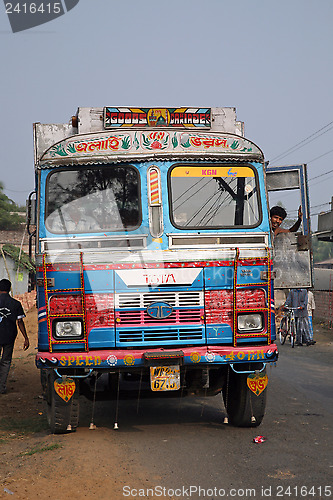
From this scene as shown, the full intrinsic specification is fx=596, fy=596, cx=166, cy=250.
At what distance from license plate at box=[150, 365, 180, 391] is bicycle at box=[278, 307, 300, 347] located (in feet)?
34.1

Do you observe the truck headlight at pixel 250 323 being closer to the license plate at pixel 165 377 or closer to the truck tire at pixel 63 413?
the license plate at pixel 165 377

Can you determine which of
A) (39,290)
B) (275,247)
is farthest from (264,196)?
(39,290)

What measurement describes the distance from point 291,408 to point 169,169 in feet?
12.4

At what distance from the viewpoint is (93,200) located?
6.72m

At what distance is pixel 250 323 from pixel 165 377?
3.59 feet

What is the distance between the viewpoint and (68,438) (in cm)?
661

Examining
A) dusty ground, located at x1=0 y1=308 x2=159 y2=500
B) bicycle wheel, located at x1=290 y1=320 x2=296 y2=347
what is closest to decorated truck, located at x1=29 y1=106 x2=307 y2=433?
dusty ground, located at x1=0 y1=308 x2=159 y2=500

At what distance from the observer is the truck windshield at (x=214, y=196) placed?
6.70 m

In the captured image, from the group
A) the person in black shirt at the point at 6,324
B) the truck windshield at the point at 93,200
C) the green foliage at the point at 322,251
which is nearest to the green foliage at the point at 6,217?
the person in black shirt at the point at 6,324

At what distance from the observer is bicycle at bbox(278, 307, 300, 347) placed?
53.7ft

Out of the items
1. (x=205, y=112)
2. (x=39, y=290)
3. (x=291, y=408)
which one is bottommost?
(x=291, y=408)

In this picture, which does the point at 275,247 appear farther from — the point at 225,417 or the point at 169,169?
the point at 225,417

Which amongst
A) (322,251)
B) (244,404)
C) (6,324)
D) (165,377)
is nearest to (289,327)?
(6,324)

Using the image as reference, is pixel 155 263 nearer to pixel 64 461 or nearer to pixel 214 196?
pixel 214 196
